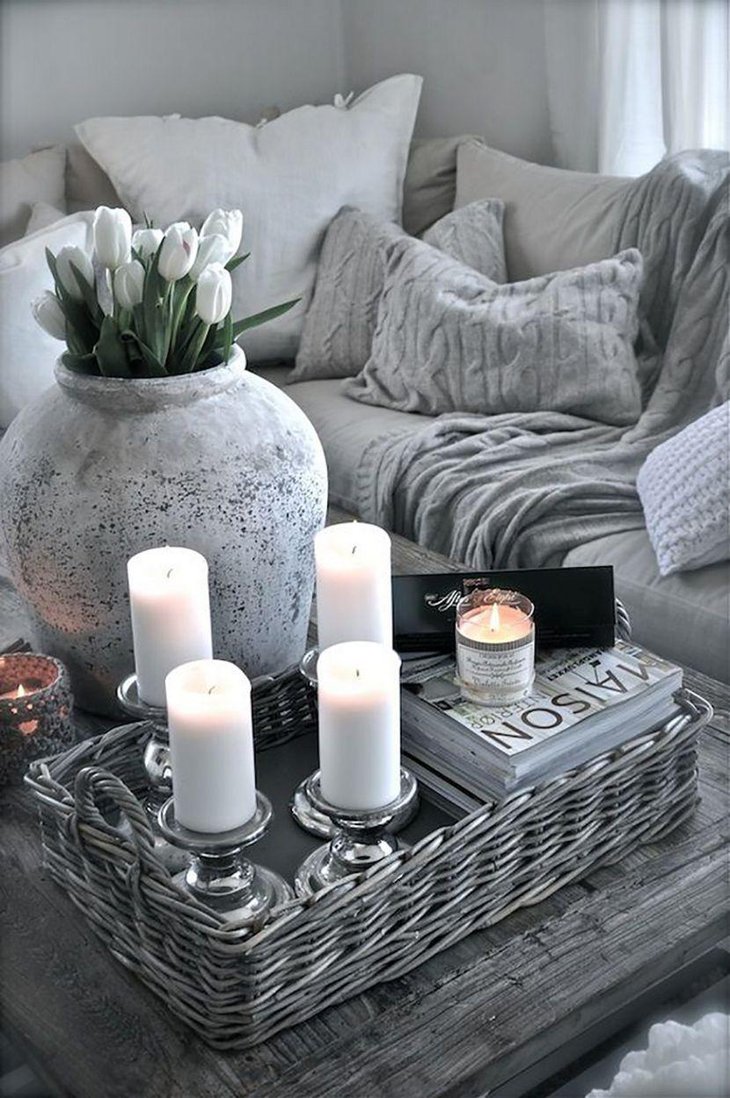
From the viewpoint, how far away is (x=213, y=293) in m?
1.06

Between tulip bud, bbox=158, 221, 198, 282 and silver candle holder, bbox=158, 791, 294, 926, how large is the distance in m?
0.43

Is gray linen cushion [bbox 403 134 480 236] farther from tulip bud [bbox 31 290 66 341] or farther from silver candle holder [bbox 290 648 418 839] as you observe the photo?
silver candle holder [bbox 290 648 418 839]

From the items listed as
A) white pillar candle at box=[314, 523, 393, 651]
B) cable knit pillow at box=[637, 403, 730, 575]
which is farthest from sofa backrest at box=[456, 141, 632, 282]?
white pillar candle at box=[314, 523, 393, 651]

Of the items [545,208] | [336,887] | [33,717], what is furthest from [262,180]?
[336,887]

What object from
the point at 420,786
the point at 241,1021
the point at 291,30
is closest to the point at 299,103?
the point at 291,30

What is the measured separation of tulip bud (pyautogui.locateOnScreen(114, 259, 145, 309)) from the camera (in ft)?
3.51

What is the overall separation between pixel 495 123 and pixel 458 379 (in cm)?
102

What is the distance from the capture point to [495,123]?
296cm

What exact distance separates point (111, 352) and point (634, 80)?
6.01 feet

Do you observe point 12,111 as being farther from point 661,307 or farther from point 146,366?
point 146,366

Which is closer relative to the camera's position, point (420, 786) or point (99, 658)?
point (420, 786)

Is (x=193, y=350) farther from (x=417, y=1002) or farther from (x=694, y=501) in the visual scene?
(x=694, y=501)

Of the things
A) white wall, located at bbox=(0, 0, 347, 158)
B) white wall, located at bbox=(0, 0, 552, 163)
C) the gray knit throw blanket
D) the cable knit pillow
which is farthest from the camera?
white wall, located at bbox=(0, 0, 347, 158)

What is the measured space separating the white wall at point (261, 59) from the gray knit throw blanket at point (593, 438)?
79 centimetres
